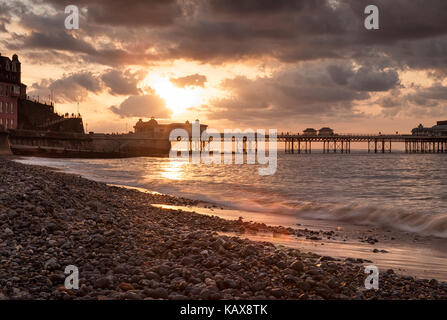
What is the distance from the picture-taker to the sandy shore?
429cm

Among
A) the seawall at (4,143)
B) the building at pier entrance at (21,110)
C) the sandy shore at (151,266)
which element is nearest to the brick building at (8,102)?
the building at pier entrance at (21,110)

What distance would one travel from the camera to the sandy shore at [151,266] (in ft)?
14.1

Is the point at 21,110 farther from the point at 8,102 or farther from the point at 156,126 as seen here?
the point at 156,126

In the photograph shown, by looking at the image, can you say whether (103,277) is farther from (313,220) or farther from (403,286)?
(313,220)

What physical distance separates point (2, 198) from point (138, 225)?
2.88 metres

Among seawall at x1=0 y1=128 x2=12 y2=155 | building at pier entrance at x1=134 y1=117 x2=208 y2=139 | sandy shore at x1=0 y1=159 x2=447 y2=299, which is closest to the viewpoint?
sandy shore at x1=0 y1=159 x2=447 y2=299

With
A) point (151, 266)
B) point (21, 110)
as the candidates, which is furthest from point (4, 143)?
point (151, 266)

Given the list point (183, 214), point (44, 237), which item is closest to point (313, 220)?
point (183, 214)

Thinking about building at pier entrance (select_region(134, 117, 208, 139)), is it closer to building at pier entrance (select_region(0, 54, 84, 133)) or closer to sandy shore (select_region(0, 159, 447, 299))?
building at pier entrance (select_region(0, 54, 84, 133))

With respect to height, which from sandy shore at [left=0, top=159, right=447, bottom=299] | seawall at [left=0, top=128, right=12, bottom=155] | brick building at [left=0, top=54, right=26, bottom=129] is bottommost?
sandy shore at [left=0, top=159, right=447, bottom=299]

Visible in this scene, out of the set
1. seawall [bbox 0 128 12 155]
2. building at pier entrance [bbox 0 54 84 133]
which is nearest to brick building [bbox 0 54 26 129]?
building at pier entrance [bbox 0 54 84 133]

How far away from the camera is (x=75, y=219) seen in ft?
23.8

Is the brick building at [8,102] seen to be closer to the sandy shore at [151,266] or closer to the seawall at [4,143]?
the seawall at [4,143]

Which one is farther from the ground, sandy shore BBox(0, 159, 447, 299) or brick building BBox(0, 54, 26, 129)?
brick building BBox(0, 54, 26, 129)
